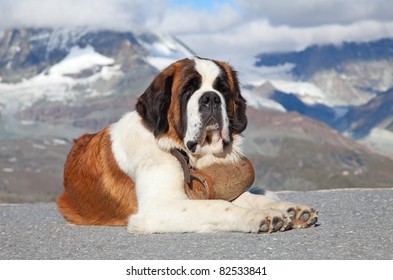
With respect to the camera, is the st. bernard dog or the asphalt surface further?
the st. bernard dog

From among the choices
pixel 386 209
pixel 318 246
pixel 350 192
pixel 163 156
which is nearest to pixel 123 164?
pixel 163 156

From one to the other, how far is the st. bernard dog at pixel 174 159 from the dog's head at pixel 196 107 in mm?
12

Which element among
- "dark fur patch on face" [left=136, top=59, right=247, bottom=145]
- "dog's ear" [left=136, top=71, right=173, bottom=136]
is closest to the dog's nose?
"dark fur patch on face" [left=136, top=59, right=247, bottom=145]

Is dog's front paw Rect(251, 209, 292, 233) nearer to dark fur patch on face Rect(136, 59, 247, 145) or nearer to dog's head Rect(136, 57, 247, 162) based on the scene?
dog's head Rect(136, 57, 247, 162)

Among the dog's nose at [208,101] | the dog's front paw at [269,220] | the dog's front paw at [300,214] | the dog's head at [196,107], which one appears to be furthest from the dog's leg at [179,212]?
the dog's nose at [208,101]

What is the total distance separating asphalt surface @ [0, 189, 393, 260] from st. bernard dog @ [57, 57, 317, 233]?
0.18 metres

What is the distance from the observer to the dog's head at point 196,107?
28.5ft

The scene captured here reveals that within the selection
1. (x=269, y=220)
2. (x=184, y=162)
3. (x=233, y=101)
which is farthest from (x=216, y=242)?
(x=233, y=101)

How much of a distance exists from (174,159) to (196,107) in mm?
799

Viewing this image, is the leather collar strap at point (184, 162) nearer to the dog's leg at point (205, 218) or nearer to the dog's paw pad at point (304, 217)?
the dog's leg at point (205, 218)

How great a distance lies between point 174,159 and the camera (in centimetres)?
908

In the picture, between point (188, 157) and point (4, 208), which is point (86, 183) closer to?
point (188, 157)

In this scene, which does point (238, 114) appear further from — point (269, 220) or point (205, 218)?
point (269, 220)

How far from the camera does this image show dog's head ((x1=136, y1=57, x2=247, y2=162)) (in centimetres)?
869
